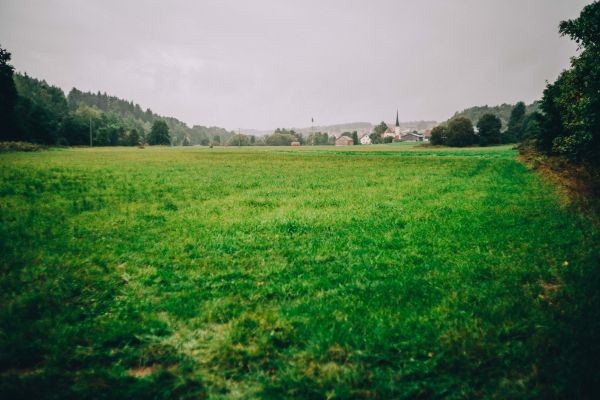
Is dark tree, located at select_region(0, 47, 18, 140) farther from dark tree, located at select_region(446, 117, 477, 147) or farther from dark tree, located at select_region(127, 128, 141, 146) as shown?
dark tree, located at select_region(446, 117, 477, 147)

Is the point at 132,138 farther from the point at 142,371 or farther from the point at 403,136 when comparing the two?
the point at 403,136

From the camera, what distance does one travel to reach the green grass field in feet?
10.4

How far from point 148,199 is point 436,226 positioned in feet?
37.3

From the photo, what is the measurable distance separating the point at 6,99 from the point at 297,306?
88.6 meters

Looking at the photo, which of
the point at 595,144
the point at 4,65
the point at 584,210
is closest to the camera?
the point at 584,210

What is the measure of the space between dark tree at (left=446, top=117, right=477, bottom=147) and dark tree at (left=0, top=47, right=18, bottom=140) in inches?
4399

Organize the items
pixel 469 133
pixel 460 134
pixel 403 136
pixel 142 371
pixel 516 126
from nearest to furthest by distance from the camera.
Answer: pixel 142 371 → pixel 460 134 → pixel 469 133 → pixel 516 126 → pixel 403 136

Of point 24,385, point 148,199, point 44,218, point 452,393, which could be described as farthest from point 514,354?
point 148,199

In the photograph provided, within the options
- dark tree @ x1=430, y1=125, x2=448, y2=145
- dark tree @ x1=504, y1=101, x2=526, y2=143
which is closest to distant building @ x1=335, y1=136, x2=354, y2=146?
dark tree @ x1=504, y1=101, x2=526, y2=143

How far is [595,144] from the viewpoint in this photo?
60.6ft

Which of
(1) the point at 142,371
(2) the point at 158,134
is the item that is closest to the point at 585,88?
(1) the point at 142,371

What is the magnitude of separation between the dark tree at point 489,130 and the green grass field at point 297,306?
96.2 meters

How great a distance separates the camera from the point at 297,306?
4.56 m

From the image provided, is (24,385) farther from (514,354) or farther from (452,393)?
(514,354)
